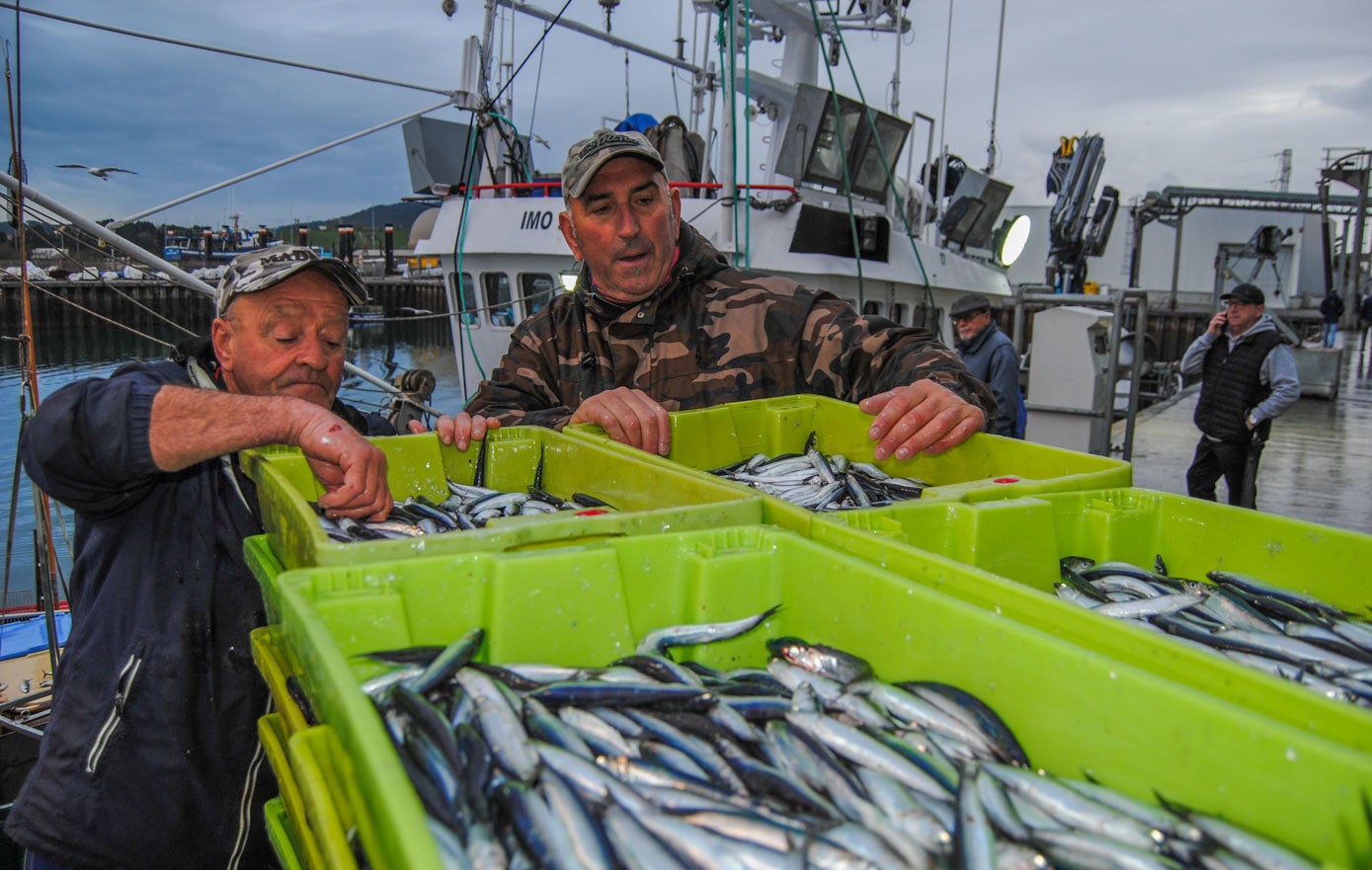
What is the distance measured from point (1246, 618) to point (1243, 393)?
788 centimetres

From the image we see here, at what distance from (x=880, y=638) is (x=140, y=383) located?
1.86m

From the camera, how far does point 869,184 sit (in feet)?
33.9

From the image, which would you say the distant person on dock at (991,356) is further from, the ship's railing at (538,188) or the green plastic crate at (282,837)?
the green plastic crate at (282,837)

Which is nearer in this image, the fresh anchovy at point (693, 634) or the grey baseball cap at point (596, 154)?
the fresh anchovy at point (693, 634)

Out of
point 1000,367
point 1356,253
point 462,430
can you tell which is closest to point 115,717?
point 462,430

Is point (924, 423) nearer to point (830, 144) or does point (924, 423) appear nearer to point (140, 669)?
point (140, 669)

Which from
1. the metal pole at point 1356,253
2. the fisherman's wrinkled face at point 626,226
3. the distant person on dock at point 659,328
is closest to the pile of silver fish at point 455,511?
the distant person on dock at point 659,328

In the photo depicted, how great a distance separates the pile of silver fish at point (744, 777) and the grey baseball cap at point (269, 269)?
1.62 meters

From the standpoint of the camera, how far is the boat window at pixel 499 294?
10688 millimetres

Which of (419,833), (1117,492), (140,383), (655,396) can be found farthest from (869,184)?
(419,833)

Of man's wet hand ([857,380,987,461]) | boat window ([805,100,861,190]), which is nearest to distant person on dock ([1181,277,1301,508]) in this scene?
boat window ([805,100,861,190])

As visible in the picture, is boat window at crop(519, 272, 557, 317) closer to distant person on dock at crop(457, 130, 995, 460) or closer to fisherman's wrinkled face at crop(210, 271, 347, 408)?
distant person on dock at crop(457, 130, 995, 460)

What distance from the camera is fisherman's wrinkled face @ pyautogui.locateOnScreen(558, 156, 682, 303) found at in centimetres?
354

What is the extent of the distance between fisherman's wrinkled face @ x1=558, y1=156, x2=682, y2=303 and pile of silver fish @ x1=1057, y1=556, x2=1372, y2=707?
213cm
